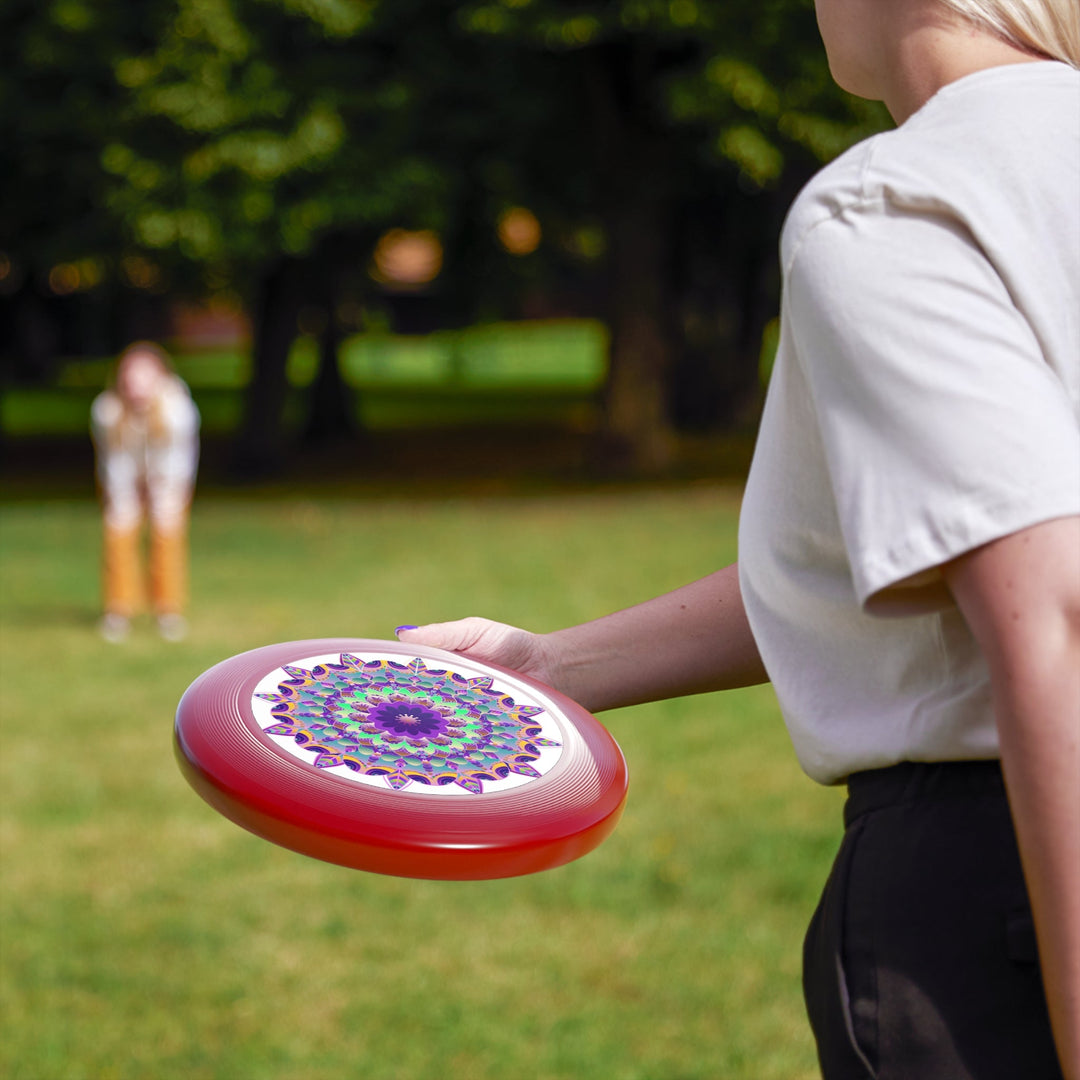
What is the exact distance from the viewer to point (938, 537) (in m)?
1.02

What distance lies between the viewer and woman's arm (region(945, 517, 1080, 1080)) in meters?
1.01

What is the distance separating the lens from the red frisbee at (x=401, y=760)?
1384 mm

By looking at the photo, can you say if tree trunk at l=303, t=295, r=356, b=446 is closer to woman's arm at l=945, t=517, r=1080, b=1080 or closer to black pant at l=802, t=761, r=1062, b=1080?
black pant at l=802, t=761, r=1062, b=1080

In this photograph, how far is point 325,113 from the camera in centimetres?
1566

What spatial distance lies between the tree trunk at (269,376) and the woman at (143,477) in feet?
37.7

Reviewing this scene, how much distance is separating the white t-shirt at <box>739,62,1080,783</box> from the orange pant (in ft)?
28.7

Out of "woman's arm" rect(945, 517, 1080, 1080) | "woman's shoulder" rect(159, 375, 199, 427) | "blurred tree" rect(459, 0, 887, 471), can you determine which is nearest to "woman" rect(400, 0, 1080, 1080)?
"woman's arm" rect(945, 517, 1080, 1080)

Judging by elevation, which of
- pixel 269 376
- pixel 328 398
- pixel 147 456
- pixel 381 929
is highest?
pixel 381 929

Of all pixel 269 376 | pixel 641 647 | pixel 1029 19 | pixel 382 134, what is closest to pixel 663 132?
pixel 382 134

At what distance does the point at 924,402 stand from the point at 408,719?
772mm

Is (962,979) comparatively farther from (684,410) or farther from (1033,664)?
(684,410)

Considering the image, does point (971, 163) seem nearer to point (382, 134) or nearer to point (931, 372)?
A: point (931, 372)

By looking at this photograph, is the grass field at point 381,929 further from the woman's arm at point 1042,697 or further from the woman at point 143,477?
the woman's arm at point 1042,697

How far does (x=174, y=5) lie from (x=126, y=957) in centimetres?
1371
